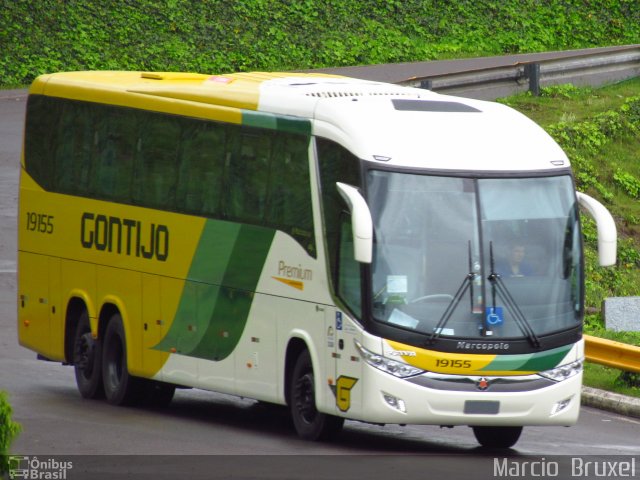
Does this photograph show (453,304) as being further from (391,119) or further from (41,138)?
(41,138)

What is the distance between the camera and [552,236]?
1485cm

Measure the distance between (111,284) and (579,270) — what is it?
18.9 ft

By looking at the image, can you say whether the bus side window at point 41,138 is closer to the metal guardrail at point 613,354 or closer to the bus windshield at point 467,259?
the bus windshield at point 467,259

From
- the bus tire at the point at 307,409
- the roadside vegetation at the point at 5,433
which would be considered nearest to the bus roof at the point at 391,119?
the bus tire at the point at 307,409

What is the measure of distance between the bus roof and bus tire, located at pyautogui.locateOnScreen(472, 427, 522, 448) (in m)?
2.43

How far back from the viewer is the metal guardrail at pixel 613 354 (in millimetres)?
18719

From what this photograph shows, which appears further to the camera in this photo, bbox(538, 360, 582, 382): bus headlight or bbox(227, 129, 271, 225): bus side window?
bbox(227, 129, 271, 225): bus side window

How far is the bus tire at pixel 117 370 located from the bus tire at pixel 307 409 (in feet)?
10.8

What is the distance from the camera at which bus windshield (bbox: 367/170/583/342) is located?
47.1 feet

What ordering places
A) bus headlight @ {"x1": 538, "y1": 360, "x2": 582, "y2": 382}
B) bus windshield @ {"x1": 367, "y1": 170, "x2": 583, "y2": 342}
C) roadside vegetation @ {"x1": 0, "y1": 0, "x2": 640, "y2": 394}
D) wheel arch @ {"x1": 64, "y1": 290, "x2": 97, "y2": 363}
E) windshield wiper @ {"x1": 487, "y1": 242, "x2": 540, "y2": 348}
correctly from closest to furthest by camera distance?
bus windshield @ {"x1": 367, "y1": 170, "x2": 583, "y2": 342} < windshield wiper @ {"x1": 487, "y1": 242, "x2": 540, "y2": 348} < bus headlight @ {"x1": 538, "y1": 360, "x2": 582, "y2": 382} < wheel arch @ {"x1": 64, "y1": 290, "x2": 97, "y2": 363} < roadside vegetation @ {"x1": 0, "y1": 0, "x2": 640, "y2": 394}

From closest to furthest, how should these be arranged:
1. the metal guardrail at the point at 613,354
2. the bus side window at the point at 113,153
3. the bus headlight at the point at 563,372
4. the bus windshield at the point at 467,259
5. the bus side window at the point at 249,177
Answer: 1. the bus windshield at the point at 467,259
2. the bus headlight at the point at 563,372
3. the bus side window at the point at 249,177
4. the bus side window at the point at 113,153
5. the metal guardrail at the point at 613,354

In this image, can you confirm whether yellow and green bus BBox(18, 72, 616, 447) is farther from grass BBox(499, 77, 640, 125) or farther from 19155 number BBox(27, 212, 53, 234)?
grass BBox(499, 77, 640, 125)

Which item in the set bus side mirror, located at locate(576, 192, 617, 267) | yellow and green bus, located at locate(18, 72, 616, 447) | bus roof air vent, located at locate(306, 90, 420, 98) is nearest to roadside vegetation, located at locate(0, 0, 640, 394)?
yellow and green bus, located at locate(18, 72, 616, 447)

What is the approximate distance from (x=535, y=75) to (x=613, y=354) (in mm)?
14834
